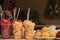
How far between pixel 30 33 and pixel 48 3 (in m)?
2.19

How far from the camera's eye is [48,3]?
337 centimetres

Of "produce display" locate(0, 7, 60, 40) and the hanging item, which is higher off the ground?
the hanging item

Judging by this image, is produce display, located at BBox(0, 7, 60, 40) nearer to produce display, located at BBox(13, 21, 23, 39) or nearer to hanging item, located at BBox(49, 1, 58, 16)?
produce display, located at BBox(13, 21, 23, 39)

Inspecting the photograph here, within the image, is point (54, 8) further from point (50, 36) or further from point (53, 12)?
point (50, 36)

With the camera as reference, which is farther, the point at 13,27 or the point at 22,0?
the point at 22,0

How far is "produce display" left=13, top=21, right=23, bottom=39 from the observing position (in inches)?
48.4

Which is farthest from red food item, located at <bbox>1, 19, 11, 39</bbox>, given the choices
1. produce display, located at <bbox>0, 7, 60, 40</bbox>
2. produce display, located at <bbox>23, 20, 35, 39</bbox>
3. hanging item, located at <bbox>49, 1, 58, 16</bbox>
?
hanging item, located at <bbox>49, 1, 58, 16</bbox>

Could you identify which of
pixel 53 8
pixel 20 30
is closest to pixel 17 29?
pixel 20 30

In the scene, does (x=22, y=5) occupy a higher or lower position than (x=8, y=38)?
higher

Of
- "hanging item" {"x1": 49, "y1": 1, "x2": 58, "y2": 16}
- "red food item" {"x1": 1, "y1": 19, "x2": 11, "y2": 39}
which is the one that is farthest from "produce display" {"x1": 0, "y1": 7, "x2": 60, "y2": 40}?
"hanging item" {"x1": 49, "y1": 1, "x2": 58, "y2": 16}

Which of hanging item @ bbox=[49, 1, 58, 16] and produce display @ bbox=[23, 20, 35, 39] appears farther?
hanging item @ bbox=[49, 1, 58, 16]

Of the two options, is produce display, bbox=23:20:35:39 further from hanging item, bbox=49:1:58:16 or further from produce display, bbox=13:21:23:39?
hanging item, bbox=49:1:58:16

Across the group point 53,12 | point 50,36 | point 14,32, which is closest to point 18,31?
point 14,32

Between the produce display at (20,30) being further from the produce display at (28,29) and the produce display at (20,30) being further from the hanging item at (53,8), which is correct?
the hanging item at (53,8)
